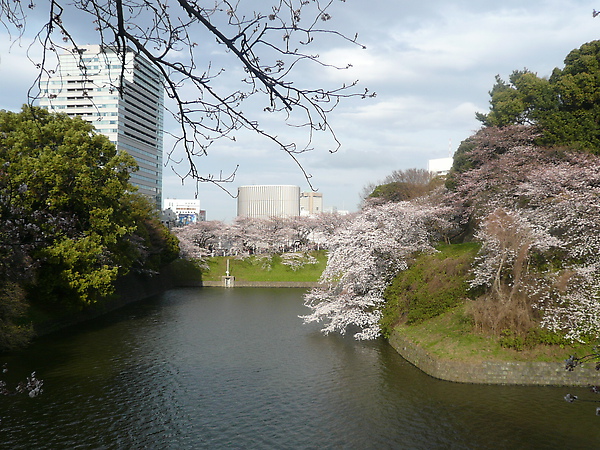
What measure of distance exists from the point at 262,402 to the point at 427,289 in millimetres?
10601

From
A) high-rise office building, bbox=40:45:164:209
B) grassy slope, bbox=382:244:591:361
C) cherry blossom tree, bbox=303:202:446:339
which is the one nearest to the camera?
high-rise office building, bbox=40:45:164:209

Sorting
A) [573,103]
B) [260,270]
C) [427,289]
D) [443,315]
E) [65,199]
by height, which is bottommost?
[260,270]

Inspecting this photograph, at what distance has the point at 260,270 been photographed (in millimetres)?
57469

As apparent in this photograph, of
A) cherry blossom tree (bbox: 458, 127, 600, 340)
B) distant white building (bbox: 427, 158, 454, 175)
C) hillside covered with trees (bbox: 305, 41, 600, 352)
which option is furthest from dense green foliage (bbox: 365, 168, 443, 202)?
distant white building (bbox: 427, 158, 454, 175)

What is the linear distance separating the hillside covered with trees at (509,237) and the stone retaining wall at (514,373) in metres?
1.14

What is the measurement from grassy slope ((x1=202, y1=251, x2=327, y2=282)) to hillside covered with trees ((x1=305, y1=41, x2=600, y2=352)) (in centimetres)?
2340

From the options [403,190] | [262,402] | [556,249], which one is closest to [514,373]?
[556,249]

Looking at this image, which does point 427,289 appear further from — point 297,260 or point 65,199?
point 297,260

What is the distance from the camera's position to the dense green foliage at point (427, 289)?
69.2 ft

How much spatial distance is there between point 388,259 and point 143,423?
16.1m

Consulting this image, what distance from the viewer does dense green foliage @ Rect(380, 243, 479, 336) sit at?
21078mm

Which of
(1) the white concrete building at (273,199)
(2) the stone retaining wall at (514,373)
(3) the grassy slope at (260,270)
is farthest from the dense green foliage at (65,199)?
(1) the white concrete building at (273,199)

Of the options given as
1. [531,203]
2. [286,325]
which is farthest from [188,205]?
[531,203]

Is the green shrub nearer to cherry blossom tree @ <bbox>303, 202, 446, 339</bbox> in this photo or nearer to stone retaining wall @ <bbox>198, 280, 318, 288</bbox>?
cherry blossom tree @ <bbox>303, 202, 446, 339</bbox>
